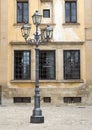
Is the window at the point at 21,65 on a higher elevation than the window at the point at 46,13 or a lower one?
lower

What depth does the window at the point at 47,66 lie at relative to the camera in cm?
3022

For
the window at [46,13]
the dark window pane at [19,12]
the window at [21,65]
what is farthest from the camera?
the window at [46,13]

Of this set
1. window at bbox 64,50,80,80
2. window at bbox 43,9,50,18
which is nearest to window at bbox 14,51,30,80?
window at bbox 64,50,80,80

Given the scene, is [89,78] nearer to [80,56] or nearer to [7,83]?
[80,56]

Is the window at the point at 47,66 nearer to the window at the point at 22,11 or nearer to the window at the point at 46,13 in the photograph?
the window at the point at 46,13

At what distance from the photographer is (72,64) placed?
99.4ft

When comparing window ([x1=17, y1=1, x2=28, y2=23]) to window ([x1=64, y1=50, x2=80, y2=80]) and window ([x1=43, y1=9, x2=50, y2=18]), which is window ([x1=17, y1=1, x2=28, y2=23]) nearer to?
window ([x1=43, y1=9, x2=50, y2=18])

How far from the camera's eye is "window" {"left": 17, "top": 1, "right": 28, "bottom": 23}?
100 feet

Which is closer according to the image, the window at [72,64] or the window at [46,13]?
the window at [72,64]

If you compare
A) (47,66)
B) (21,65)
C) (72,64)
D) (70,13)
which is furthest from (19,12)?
(72,64)

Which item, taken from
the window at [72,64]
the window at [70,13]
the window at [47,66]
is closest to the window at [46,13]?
the window at [70,13]

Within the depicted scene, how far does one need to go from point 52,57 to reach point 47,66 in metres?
0.69

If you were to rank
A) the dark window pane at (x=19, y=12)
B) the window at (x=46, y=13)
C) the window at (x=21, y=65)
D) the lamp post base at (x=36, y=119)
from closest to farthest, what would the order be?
the lamp post base at (x=36, y=119) < the window at (x=21, y=65) < the dark window pane at (x=19, y=12) < the window at (x=46, y=13)

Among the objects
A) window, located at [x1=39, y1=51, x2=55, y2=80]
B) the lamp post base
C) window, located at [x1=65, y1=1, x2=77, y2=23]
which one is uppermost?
window, located at [x1=65, y1=1, x2=77, y2=23]
